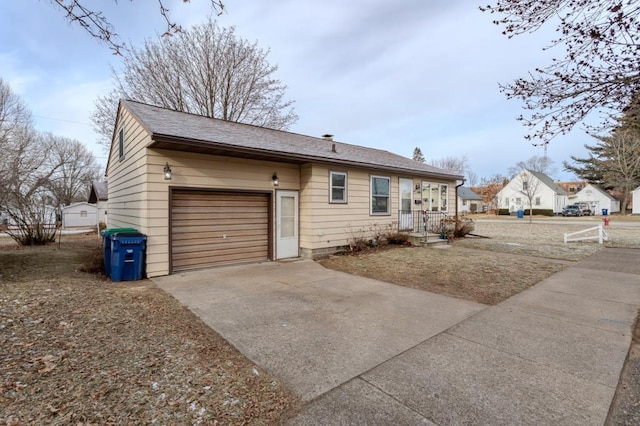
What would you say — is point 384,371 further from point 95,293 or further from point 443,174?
point 443,174

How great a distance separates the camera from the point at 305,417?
2.13 m

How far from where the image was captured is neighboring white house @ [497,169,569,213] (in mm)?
41000

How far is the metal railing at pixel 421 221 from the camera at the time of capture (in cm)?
1152

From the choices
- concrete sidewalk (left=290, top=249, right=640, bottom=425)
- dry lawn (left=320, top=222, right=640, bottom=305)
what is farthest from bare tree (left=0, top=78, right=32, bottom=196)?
concrete sidewalk (left=290, top=249, right=640, bottom=425)

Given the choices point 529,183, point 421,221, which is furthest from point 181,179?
point 529,183

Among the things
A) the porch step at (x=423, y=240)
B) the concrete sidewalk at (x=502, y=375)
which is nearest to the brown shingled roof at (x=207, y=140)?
the porch step at (x=423, y=240)

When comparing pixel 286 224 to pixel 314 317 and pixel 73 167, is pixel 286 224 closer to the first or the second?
pixel 314 317

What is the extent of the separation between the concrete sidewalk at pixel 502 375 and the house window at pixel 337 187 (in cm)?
557

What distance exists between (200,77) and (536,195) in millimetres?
45965

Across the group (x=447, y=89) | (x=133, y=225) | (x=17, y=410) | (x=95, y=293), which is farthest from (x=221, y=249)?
(x=447, y=89)

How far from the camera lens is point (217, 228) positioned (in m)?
7.59

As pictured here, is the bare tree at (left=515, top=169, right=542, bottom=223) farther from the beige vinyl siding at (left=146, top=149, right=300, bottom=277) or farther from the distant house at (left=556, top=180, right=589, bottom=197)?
the beige vinyl siding at (left=146, top=149, right=300, bottom=277)

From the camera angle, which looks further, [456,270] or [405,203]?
[405,203]

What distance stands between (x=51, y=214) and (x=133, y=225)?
969cm
